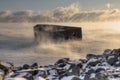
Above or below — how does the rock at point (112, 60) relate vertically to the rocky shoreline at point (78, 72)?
above

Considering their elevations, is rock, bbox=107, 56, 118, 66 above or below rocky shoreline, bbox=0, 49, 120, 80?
above

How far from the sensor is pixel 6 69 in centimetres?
9044

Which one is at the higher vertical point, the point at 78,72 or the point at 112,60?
the point at 112,60

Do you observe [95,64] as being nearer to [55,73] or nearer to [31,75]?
[55,73]

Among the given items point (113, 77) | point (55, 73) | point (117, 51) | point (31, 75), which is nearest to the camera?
point (113, 77)

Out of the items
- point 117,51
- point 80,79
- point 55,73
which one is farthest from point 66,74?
point 117,51

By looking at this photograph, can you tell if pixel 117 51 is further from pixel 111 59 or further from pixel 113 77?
pixel 113 77

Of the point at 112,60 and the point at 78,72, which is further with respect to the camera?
the point at 112,60

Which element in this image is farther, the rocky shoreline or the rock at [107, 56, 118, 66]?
the rock at [107, 56, 118, 66]

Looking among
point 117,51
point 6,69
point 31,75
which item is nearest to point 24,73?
point 31,75

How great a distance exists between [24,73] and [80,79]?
13.0m

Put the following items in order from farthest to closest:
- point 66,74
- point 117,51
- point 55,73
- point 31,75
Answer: point 117,51, point 55,73, point 66,74, point 31,75

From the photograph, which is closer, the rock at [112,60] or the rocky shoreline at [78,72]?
the rocky shoreline at [78,72]

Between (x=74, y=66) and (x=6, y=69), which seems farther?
(x=74, y=66)
